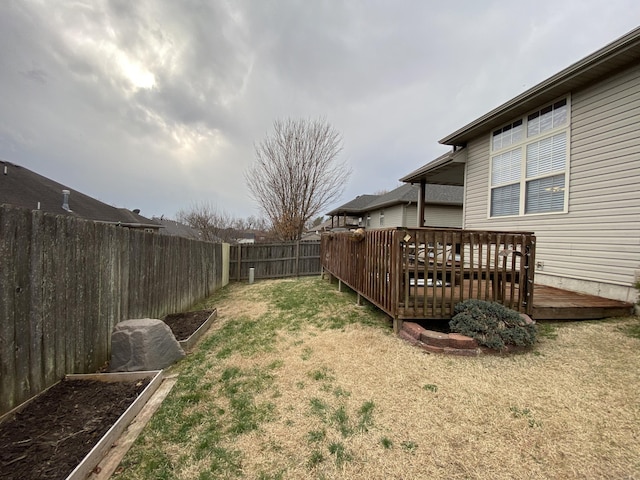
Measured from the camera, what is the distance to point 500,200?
22.8 ft

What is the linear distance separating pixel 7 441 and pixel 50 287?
3.86ft

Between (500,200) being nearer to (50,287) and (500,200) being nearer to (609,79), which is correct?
(609,79)

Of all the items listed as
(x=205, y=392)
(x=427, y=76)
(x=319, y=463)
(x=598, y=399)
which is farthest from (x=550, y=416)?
(x=427, y=76)

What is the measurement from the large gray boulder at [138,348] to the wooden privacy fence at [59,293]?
0.71ft

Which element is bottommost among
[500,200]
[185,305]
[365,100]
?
[185,305]

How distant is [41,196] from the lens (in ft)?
38.4

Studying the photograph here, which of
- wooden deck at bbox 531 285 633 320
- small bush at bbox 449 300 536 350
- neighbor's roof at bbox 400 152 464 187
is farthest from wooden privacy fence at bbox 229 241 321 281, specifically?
wooden deck at bbox 531 285 633 320

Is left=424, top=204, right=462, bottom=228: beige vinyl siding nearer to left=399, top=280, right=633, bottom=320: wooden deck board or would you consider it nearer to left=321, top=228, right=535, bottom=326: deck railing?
left=399, top=280, right=633, bottom=320: wooden deck board

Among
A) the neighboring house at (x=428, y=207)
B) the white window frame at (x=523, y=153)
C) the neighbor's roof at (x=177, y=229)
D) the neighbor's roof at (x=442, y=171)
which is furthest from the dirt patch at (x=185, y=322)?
the neighbor's roof at (x=177, y=229)

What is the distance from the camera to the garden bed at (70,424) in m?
1.67

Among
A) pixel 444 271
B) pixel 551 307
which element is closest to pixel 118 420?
pixel 444 271

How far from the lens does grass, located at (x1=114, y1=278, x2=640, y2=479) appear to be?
5.75 ft

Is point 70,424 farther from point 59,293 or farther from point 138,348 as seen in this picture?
point 59,293

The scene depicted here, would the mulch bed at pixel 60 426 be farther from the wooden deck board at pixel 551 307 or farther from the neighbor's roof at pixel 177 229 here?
the neighbor's roof at pixel 177 229
